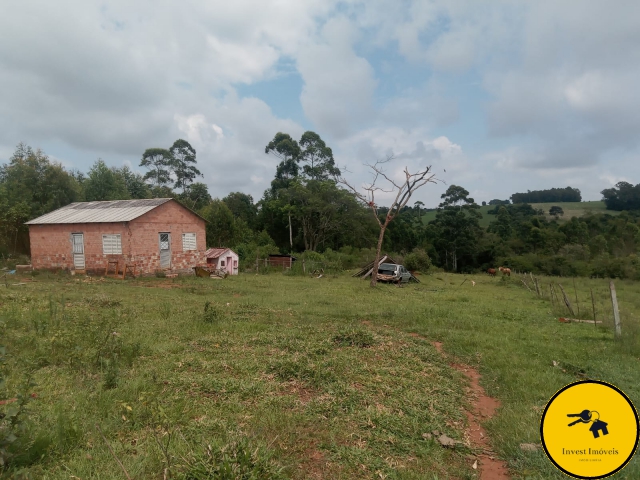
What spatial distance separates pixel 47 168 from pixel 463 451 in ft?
114

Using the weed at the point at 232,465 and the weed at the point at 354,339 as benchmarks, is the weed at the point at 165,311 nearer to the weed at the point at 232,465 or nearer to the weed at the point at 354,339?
the weed at the point at 354,339

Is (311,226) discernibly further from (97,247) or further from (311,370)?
(311,370)

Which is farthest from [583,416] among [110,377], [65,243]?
[65,243]

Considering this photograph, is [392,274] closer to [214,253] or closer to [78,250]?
[214,253]

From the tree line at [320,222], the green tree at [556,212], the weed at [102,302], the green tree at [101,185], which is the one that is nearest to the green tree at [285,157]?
the tree line at [320,222]

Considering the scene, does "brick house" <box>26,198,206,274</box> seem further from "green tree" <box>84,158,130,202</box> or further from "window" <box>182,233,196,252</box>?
"green tree" <box>84,158,130,202</box>

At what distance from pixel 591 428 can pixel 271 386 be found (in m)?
4.56

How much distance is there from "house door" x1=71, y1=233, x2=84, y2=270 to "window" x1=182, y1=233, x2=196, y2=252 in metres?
5.09

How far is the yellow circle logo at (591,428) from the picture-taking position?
131 cm

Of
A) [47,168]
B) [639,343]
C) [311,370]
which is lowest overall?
[639,343]

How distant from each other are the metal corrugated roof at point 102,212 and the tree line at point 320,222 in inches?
338

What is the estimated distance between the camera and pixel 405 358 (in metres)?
7.04

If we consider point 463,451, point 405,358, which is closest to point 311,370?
point 405,358

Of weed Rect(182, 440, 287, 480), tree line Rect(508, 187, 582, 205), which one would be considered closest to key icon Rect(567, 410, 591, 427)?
weed Rect(182, 440, 287, 480)
